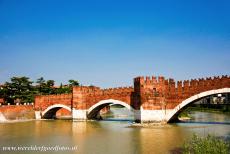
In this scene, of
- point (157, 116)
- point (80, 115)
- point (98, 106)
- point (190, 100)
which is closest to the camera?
point (190, 100)

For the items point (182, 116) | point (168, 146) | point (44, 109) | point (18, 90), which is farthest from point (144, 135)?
point (18, 90)

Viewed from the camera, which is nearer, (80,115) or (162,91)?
(162,91)

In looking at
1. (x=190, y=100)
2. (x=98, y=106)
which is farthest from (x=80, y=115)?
(x=190, y=100)

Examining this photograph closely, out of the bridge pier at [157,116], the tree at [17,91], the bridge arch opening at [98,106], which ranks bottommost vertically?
the bridge pier at [157,116]

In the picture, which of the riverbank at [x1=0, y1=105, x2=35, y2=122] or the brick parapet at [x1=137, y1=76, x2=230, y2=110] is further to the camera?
the riverbank at [x1=0, y1=105, x2=35, y2=122]

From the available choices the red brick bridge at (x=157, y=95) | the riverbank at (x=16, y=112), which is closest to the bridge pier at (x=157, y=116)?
the red brick bridge at (x=157, y=95)

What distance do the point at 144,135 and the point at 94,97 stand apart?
487 inches

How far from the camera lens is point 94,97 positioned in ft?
98.8

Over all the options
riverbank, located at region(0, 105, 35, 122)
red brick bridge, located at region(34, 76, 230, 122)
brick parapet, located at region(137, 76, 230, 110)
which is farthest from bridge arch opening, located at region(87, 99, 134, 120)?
riverbank, located at region(0, 105, 35, 122)

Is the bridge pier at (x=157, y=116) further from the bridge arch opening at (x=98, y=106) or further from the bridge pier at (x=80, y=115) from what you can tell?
the bridge pier at (x=80, y=115)

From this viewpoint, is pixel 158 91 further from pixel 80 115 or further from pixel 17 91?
pixel 17 91

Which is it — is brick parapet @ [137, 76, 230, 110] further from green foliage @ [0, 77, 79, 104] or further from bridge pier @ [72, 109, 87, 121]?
green foliage @ [0, 77, 79, 104]

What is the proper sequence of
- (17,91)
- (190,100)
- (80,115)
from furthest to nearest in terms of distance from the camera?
(17,91)
(80,115)
(190,100)

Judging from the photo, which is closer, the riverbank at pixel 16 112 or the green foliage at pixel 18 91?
the riverbank at pixel 16 112
